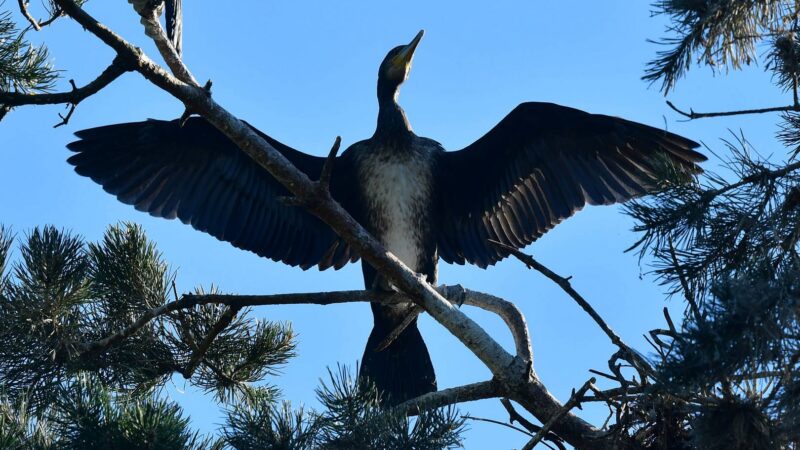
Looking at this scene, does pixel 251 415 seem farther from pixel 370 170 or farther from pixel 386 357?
pixel 370 170

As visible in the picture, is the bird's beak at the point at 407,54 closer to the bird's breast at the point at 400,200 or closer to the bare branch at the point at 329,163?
the bird's breast at the point at 400,200

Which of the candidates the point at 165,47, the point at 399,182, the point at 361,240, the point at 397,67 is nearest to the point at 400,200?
the point at 399,182

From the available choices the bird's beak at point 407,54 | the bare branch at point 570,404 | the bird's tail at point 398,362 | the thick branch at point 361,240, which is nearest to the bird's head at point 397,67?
the bird's beak at point 407,54

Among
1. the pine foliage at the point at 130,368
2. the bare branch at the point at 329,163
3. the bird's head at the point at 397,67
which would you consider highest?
the bird's head at the point at 397,67

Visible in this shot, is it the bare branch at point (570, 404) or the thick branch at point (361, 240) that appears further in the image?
the thick branch at point (361, 240)

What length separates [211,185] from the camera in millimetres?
5555

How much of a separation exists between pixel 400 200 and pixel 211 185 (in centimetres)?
98

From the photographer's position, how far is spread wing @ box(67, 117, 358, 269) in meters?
5.43

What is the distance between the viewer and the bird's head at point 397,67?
5.85 m

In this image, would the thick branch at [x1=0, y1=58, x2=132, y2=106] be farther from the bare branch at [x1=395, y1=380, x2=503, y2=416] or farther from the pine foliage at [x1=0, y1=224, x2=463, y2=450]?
the bare branch at [x1=395, y1=380, x2=503, y2=416]

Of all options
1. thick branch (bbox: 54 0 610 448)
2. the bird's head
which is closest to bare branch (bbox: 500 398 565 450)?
thick branch (bbox: 54 0 610 448)

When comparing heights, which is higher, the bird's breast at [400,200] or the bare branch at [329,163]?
the bird's breast at [400,200]

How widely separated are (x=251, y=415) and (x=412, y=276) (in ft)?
3.59

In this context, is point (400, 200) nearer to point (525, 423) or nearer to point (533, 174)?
point (533, 174)
